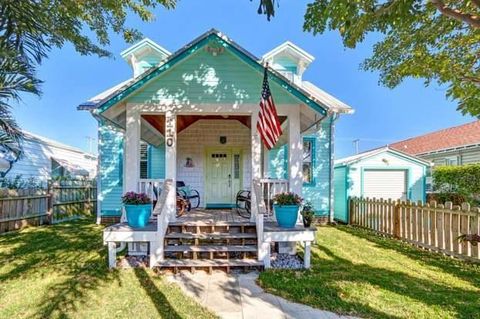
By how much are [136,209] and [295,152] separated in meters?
3.64

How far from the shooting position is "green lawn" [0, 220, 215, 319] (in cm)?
412

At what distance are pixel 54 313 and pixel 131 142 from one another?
380 centimetres

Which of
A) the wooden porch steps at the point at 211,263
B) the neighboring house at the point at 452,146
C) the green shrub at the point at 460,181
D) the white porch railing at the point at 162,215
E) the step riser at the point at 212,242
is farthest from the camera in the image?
the neighboring house at the point at 452,146

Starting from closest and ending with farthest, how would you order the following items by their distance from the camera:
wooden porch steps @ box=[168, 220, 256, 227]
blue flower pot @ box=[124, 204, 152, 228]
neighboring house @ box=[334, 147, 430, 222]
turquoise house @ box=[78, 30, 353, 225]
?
1. blue flower pot @ box=[124, 204, 152, 228]
2. wooden porch steps @ box=[168, 220, 256, 227]
3. turquoise house @ box=[78, 30, 353, 225]
4. neighboring house @ box=[334, 147, 430, 222]

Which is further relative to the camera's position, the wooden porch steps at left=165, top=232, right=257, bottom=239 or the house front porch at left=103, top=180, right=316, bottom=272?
Result: the wooden porch steps at left=165, top=232, right=257, bottom=239

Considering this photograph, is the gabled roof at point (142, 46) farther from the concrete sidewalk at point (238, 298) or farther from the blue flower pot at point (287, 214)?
the concrete sidewalk at point (238, 298)

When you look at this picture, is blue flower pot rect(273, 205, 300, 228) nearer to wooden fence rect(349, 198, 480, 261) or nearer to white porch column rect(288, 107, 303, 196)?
white porch column rect(288, 107, 303, 196)

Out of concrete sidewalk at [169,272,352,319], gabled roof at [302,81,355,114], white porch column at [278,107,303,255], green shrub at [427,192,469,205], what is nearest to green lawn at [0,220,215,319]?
concrete sidewalk at [169,272,352,319]

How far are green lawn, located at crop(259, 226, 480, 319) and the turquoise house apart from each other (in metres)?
2.05

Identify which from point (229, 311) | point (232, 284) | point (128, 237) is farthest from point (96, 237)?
point (229, 311)

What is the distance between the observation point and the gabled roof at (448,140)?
16625 mm

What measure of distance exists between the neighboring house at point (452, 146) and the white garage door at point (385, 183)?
5297mm

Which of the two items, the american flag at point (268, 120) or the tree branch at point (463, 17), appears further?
the american flag at point (268, 120)

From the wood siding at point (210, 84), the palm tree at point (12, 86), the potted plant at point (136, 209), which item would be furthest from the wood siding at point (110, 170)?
the potted plant at point (136, 209)
